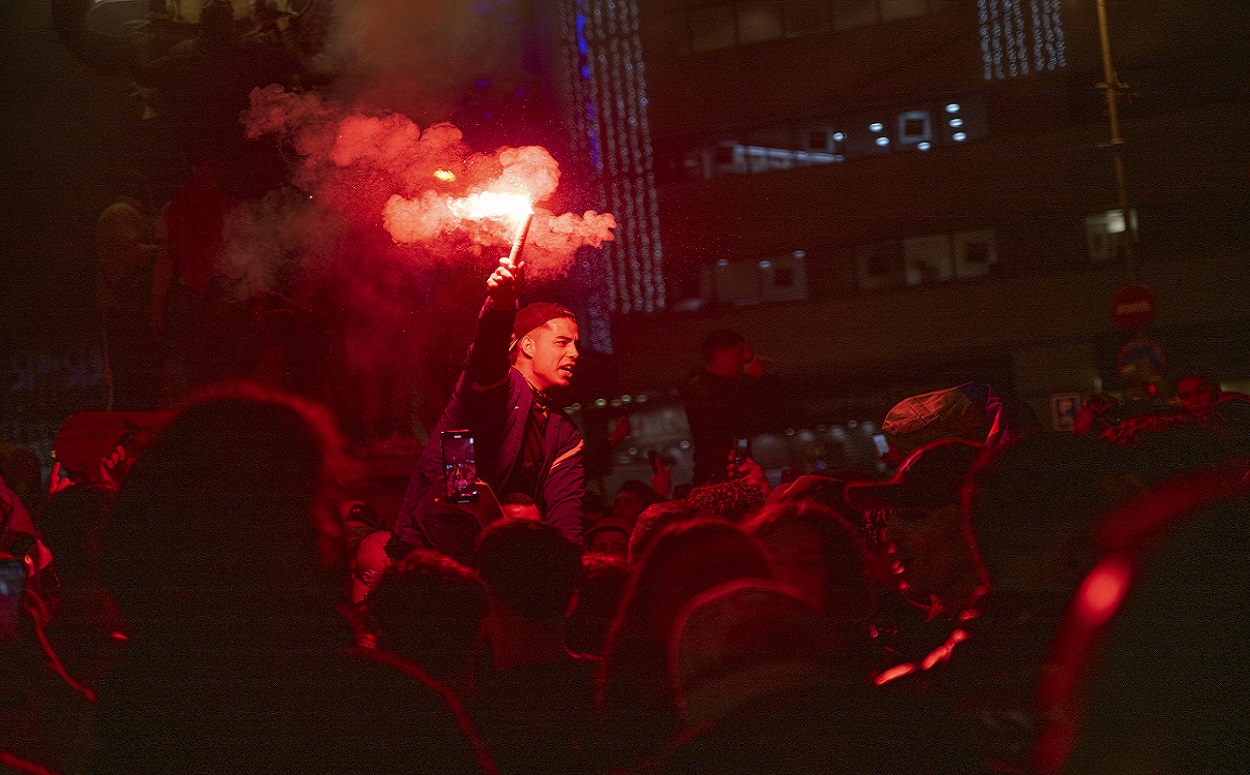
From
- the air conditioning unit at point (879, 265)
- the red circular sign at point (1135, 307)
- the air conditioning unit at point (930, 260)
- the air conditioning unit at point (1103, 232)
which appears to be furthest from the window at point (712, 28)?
the red circular sign at point (1135, 307)

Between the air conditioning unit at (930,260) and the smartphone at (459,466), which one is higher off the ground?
the air conditioning unit at (930,260)

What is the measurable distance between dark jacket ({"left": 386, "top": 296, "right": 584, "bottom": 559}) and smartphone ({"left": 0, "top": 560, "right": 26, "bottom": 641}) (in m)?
1.35

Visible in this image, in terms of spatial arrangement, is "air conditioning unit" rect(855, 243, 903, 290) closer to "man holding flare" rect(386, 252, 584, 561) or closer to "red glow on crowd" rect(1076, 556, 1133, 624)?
"man holding flare" rect(386, 252, 584, 561)

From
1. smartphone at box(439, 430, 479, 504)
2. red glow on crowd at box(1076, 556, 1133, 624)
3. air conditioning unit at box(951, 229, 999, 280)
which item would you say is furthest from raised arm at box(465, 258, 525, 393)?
air conditioning unit at box(951, 229, 999, 280)

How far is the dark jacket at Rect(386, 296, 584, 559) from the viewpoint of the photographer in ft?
12.5

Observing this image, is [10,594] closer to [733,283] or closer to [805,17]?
[733,283]

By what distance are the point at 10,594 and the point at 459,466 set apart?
1.49 m

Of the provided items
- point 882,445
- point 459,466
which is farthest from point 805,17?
point 459,466

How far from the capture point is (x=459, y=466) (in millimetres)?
3764

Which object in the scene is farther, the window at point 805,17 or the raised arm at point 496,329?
the window at point 805,17

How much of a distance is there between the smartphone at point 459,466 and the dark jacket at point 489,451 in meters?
0.10

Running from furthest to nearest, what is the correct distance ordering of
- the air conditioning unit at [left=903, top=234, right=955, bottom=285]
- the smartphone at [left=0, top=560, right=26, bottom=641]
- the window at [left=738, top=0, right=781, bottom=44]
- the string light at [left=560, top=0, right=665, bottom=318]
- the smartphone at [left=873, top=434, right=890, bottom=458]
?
the window at [left=738, top=0, right=781, bottom=44] < the air conditioning unit at [left=903, top=234, right=955, bottom=285] < the string light at [left=560, top=0, right=665, bottom=318] < the smartphone at [left=873, top=434, right=890, bottom=458] < the smartphone at [left=0, top=560, right=26, bottom=641]

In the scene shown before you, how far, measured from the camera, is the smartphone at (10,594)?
247 cm

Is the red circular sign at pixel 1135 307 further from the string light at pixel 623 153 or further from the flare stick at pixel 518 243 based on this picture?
the flare stick at pixel 518 243
